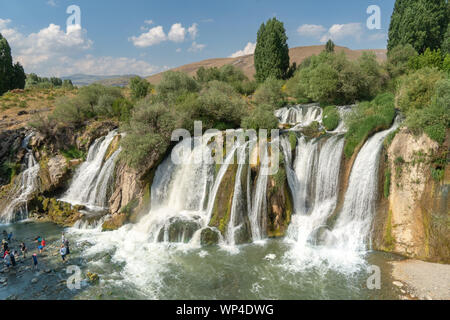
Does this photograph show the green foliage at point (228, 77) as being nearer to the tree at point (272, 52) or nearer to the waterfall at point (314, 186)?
the tree at point (272, 52)

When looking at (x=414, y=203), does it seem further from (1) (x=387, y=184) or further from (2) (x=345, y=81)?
(2) (x=345, y=81)

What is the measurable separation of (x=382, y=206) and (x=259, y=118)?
10.0m

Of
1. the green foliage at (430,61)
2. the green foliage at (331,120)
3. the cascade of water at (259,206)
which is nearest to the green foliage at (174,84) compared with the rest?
the green foliage at (331,120)

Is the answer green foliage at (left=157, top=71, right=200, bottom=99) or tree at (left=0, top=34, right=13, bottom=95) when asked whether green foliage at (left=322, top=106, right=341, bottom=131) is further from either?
tree at (left=0, top=34, right=13, bottom=95)

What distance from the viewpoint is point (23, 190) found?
21.7 m

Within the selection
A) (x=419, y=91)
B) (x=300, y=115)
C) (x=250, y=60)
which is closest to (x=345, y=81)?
(x=300, y=115)

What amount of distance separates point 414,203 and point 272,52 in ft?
118

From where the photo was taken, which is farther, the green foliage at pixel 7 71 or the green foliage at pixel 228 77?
the green foliage at pixel 7 71

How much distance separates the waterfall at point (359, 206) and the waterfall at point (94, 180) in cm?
1684

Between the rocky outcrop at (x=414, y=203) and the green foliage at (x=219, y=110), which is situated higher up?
the green foliage at (x=219, y=110)

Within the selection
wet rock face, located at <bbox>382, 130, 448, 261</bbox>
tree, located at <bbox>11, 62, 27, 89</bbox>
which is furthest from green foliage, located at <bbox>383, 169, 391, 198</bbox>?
tree, located at <bbox>11, 62, 27, 89</bbox>

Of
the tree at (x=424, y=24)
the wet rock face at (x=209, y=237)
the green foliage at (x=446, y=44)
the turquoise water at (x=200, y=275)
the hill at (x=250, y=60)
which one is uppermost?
the hill at (x=250, y=60)

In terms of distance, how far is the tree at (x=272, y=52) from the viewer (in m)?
42.7
